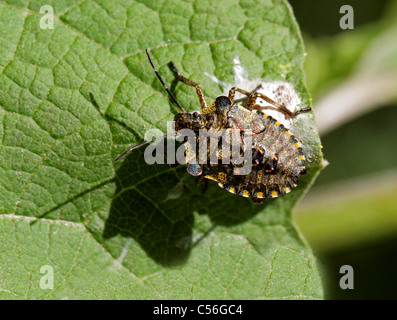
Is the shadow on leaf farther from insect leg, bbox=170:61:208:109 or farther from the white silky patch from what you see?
the white silky patch

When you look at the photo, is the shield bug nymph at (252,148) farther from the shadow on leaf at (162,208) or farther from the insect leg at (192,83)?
the shadow on leaf at (162,208)

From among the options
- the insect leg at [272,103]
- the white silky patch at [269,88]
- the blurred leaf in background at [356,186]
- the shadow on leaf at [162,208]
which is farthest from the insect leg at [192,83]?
the blurred leaf in background at [356,186]

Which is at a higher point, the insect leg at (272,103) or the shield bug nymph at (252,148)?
the insect leg at (272,103)

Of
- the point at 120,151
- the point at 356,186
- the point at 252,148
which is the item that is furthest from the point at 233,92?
the point at 356,186

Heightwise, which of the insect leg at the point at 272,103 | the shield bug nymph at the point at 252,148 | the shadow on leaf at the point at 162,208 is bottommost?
the shadow on leaf at the point at 162,208

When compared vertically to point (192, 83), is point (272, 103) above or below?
below

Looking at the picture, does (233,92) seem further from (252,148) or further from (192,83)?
(252,148)
